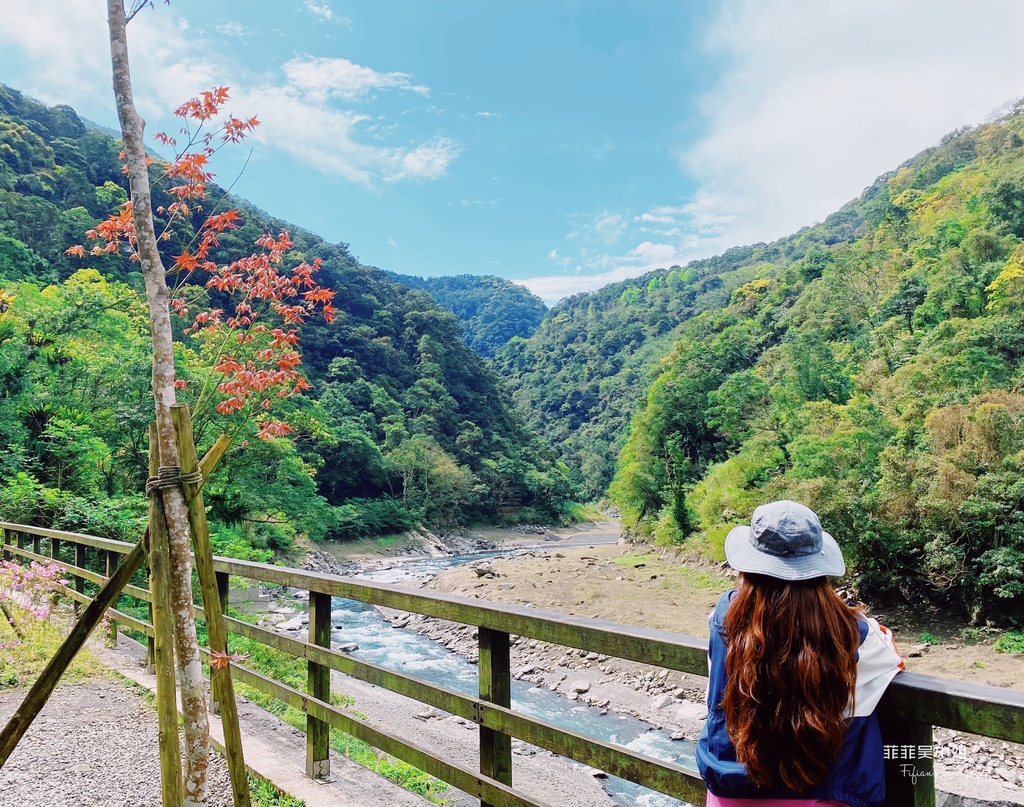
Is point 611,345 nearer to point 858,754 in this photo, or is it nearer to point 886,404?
point 886,404

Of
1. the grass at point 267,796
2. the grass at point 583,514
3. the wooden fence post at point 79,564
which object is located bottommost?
the grass at point 583,514

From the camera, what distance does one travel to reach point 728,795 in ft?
4.66

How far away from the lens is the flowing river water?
9.91 m

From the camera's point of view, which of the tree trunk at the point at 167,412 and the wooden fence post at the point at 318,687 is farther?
the wooden fence post at the point at 318,687

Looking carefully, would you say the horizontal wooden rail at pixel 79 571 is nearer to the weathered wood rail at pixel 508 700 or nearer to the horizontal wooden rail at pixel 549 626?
the weathered wood rail at pixel 508 700

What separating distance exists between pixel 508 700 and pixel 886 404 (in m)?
29.2

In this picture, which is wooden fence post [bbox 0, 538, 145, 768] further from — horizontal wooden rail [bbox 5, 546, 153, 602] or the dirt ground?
the dirt ground

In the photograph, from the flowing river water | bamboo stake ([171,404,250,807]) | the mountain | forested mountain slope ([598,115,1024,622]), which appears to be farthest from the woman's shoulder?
the mountain

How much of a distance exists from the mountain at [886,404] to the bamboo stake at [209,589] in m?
18.6

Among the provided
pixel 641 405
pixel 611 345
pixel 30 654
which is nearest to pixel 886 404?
pixel 641 405

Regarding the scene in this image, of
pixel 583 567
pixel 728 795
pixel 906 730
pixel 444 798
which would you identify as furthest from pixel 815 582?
pixel 583 567

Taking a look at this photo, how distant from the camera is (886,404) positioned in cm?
2709

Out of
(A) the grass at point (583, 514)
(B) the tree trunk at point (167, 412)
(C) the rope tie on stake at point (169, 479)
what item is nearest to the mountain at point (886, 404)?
(A) the grass at point (583, 514)

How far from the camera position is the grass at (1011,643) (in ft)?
49.5
